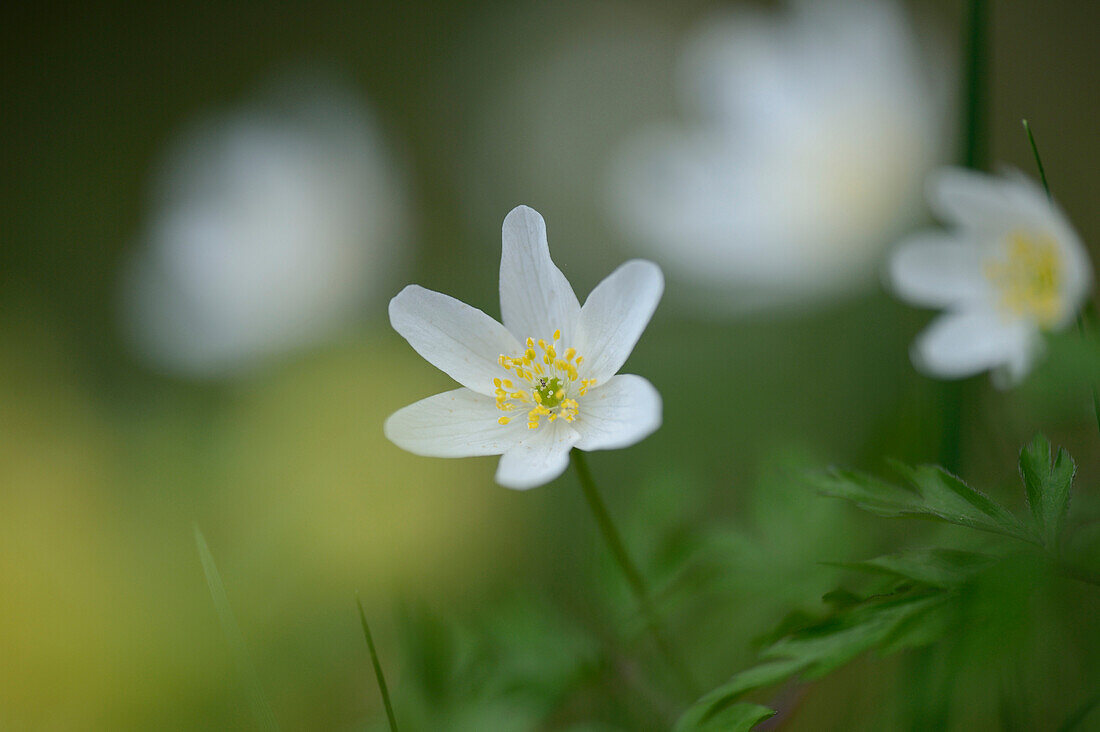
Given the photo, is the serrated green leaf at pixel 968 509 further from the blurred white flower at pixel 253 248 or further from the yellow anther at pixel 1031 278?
the blurred white flower at pixel 253 248

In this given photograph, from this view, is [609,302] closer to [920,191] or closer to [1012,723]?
[1012,723]

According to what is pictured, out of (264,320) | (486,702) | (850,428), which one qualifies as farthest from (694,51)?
(486,702)

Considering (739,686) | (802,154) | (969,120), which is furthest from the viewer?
(802,154)

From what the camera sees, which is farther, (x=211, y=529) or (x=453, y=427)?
(x=211, y=529)

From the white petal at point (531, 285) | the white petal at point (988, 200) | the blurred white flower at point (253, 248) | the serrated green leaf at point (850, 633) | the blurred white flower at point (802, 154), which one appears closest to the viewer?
the serrated green leaf at point (850, 633)

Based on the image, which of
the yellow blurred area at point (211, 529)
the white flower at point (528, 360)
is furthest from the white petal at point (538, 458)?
the yellow blurred area at point (211, 529)

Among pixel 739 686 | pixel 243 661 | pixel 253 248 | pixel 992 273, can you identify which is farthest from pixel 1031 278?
pixel 253 248

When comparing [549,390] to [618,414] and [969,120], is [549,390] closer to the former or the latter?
[618,414]
